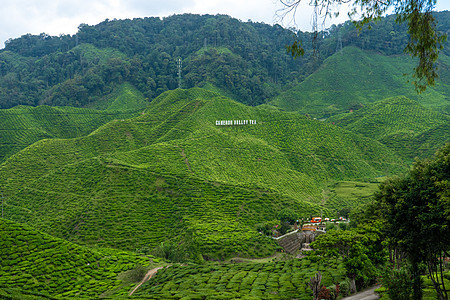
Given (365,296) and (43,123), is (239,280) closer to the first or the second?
(365,296)

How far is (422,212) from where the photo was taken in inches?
574

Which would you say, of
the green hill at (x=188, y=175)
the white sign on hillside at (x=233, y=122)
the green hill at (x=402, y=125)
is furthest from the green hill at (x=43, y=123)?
the green hill at (x=402, y=125)

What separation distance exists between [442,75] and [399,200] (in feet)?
444

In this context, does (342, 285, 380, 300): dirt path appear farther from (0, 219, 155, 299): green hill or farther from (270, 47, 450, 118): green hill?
(270, 47, 450, 118): green hill

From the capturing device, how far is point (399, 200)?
15.6 m

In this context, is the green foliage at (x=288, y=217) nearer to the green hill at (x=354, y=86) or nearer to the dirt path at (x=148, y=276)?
the dirt path at (x=148, y=276)

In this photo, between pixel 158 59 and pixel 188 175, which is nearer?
pixel 188 175

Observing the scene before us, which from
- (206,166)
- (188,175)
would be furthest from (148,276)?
(206,166)

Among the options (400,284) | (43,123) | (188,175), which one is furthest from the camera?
(43,123)

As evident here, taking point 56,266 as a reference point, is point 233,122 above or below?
above

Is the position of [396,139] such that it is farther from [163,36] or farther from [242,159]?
[163,36]

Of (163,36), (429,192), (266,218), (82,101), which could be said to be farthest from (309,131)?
(163,36)

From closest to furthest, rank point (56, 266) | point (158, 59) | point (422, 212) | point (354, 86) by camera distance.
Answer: point (422, 212), point (56, 266), point (354, 86), point (158, 59)

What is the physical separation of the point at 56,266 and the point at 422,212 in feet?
87.9
